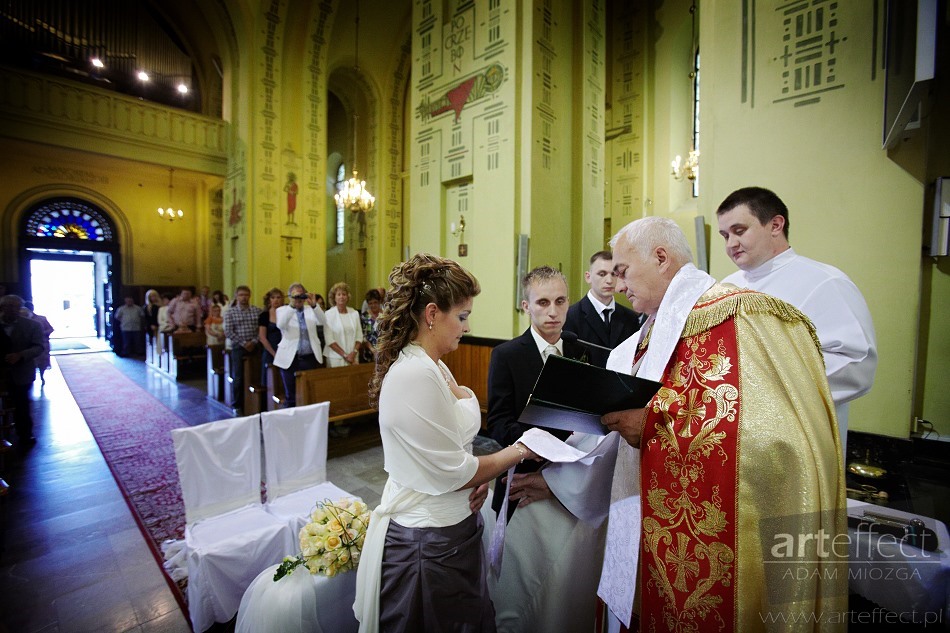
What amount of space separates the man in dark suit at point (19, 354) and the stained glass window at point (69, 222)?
10.1m

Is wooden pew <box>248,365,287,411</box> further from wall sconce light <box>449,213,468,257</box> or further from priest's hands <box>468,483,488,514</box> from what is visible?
priest's hands <box>468,483,488,514</box>

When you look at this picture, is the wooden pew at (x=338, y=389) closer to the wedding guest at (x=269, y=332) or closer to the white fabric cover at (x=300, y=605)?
the wedding guest at (x=269, y=332)

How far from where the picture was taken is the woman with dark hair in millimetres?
1330

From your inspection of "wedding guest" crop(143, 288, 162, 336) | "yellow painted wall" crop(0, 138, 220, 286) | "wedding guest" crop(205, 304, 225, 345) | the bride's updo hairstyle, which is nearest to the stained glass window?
"yellow painted wall" crop(0, 138, 220, 286)

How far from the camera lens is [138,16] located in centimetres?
1214

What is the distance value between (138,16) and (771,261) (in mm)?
17017

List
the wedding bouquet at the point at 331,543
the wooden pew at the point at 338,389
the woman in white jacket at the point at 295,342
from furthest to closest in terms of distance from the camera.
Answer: the woman in white jacket at the point at 295,342 → the wooden pew at the point at 338,389 → the wedding bouquet at the point at 331,543

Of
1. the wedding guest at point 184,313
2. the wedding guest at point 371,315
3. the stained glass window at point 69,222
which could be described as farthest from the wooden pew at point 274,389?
the stained glass window at point 69,222

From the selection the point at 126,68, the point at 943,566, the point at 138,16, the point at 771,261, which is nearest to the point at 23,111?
the point at 126,68

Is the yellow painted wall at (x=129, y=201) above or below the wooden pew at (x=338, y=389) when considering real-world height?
above

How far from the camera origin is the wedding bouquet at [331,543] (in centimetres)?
173

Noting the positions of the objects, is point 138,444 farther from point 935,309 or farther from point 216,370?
point 935,309

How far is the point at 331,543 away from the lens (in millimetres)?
1743

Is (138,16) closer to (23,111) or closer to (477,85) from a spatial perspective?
(23,111)
